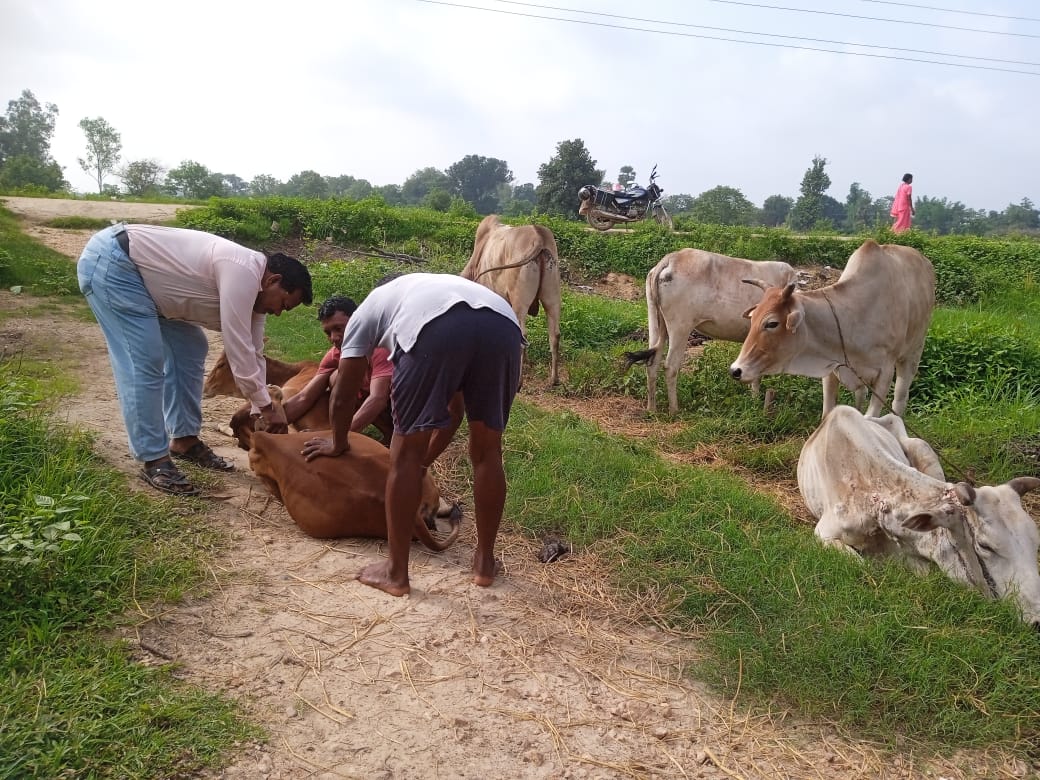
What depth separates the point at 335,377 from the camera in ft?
14.1

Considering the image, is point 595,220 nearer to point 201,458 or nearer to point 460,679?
point 201,458

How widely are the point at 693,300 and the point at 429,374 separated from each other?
187 inches

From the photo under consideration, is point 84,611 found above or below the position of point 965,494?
below

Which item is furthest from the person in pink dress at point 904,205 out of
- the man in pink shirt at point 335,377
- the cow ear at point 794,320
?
the man in pink shirt at point 335,377

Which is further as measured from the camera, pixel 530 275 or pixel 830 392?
pixel 530 275

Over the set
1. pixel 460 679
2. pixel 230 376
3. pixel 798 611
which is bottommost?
pixel 460 679

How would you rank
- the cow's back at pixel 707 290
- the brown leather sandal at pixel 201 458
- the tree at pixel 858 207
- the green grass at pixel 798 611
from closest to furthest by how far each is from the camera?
the green grass at pixel 798 611 → the brown leather sandal at pixel 201 458 → the cow's back at pixel 707 290 → the tree at pixel 858 207

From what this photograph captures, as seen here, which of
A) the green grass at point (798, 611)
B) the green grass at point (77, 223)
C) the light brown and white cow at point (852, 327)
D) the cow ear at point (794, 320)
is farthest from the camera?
the green grass at point (77, 223)

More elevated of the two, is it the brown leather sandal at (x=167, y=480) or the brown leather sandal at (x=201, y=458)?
the brown leather sandal at (x=167, y=480)

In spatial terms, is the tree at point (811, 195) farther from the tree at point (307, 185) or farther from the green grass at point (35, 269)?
the tree at point (307, 185)

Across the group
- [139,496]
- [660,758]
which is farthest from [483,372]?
[139,496]

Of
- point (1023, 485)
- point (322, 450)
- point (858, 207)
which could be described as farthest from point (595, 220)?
point (858, 207)

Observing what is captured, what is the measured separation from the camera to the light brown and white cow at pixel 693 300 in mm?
7328

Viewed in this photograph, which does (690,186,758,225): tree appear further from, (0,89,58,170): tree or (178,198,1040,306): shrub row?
(0,89,58,170): tree
